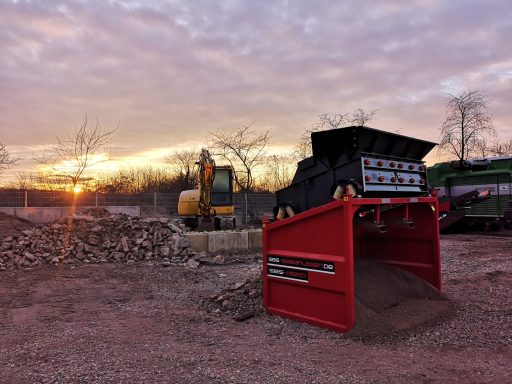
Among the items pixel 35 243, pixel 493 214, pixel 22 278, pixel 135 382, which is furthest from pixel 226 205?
pixel 135 382

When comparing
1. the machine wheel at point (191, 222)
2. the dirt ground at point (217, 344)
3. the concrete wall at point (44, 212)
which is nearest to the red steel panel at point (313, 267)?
the dirt ground at point (217, 344)

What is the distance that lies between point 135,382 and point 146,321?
88.3 inches

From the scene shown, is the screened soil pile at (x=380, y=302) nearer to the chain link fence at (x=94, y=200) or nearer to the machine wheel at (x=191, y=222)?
the machine wheel at (x=191, y=222)

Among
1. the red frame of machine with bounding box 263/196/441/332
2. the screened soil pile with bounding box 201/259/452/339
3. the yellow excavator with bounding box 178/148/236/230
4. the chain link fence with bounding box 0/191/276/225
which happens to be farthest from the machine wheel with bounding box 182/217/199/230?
the red frame of machine with bounding box 263/196/441/332

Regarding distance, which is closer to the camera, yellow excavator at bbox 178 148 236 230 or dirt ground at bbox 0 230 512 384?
dirt ground at bbox 0 230 512 384

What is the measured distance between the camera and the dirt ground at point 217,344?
13.9 ft

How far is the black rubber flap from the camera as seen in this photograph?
19.4ft

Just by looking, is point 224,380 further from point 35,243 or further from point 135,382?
point 35,243

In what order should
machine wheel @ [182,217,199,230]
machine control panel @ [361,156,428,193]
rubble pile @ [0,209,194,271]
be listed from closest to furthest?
machine control panel @ [361,156,428,193]
rubble pile @ [0,209,194,271]
machine wheel @ [182,217,199,230]

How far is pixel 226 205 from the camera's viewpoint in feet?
59.9

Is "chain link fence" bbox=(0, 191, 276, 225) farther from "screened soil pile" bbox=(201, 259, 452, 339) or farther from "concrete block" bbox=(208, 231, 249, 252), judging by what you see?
"screened soil pile" bbox=(201, 259, 452, 339)

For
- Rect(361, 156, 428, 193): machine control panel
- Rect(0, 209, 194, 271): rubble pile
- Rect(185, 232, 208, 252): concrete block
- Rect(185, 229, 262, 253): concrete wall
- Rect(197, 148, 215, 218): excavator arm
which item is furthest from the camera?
Rect(197, 148, 215, 218): excavator arm

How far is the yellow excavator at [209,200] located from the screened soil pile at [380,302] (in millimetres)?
10227

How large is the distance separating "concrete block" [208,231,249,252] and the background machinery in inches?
295
